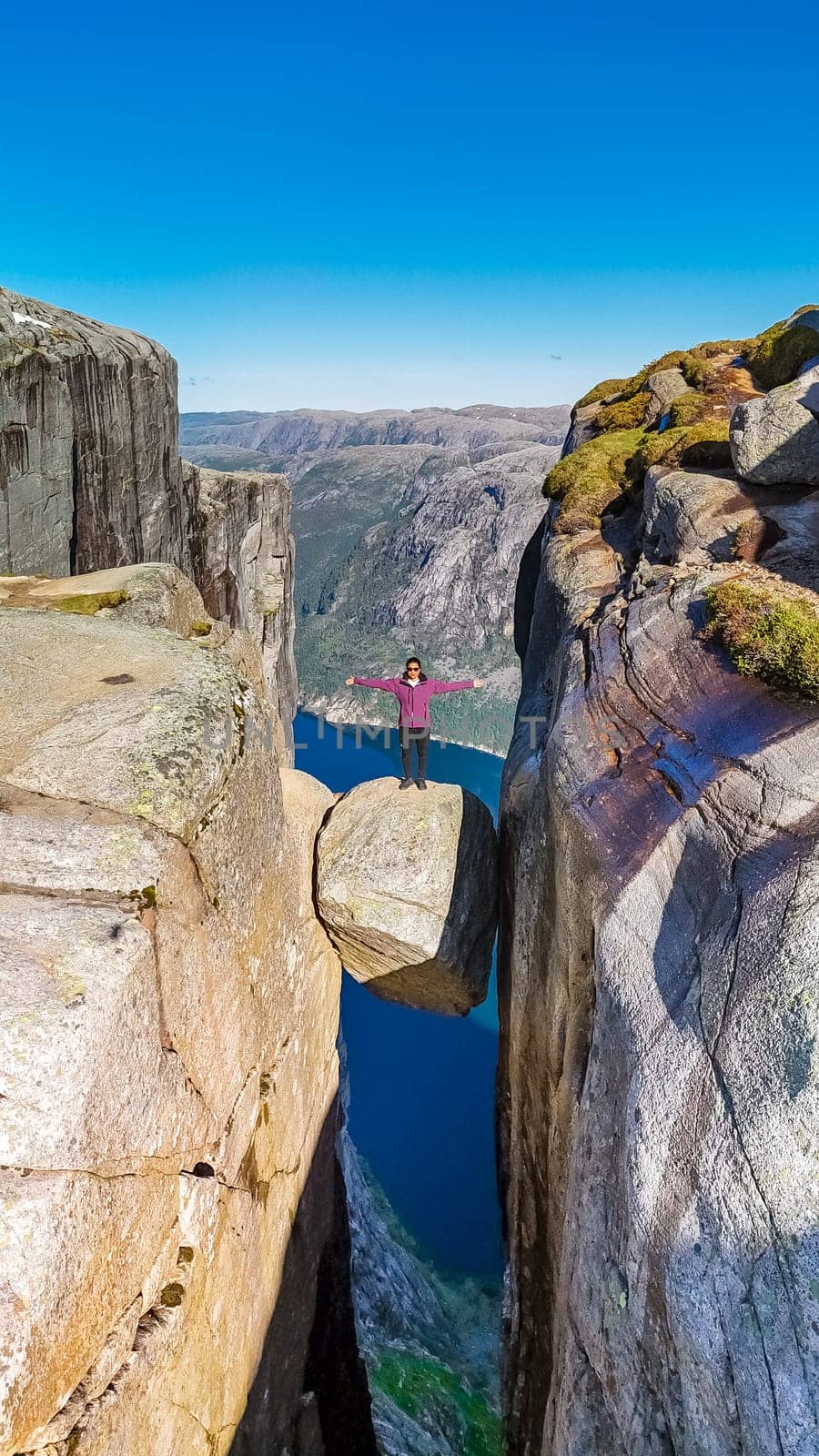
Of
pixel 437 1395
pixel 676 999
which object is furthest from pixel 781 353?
pixel 437 1395

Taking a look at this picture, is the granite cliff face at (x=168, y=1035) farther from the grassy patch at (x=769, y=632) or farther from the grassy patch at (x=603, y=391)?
the grassy patch at (x=603, y=391)

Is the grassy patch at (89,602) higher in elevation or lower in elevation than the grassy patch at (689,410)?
lower

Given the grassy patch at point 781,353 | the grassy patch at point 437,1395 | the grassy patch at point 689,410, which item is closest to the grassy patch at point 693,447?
the grassy patch at point 689,410

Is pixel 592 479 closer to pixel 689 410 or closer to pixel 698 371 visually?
pixel 689 410

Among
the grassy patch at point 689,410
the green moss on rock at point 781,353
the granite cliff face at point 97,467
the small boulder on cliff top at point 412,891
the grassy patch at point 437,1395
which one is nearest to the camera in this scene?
the small boulder on cliff top at point 412,891

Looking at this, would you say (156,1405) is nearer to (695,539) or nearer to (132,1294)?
(132,1294)

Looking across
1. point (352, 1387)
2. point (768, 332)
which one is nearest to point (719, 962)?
point (352, 1387)

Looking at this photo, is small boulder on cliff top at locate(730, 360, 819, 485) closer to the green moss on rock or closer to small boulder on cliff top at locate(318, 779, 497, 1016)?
the green moss on rock

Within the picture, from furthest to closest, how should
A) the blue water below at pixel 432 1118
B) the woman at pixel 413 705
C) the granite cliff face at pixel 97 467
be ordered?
1. the blue water below at pixel 432 1118
2. the granite cliff face at pixel 97 467
3. the woman at pixel 413 705
